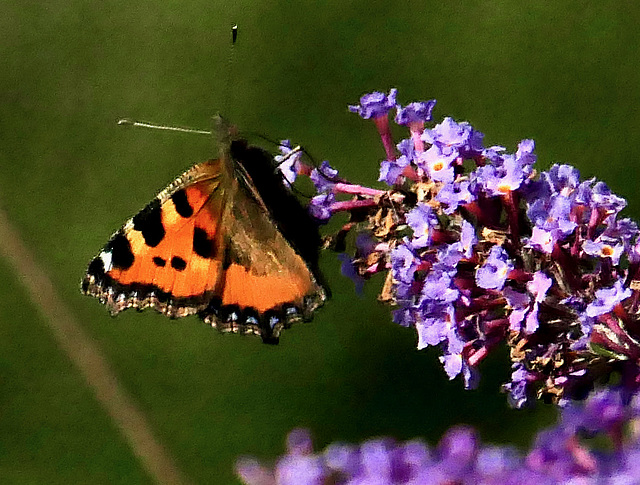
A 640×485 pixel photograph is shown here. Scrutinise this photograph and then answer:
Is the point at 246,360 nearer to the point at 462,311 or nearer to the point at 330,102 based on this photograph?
the point at 330,102

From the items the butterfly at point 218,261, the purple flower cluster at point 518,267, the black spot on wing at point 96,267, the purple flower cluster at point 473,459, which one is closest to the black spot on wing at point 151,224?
the butterfly at point 218,261

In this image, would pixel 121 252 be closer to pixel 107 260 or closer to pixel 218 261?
pixel 107 260

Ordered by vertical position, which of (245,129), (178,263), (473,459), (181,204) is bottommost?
(245,129)

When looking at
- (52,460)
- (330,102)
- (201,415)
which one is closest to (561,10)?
(330,102)

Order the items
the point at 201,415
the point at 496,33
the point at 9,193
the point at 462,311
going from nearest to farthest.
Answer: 1. the point at 462,311
2. the point at 201,415
3. the point at 496,33
4. the point at 9,193

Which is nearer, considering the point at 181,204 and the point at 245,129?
the point at 181,204

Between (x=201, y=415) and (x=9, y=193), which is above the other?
(x=9, y=193)

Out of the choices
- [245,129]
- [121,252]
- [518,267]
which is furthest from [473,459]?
[245,129]
